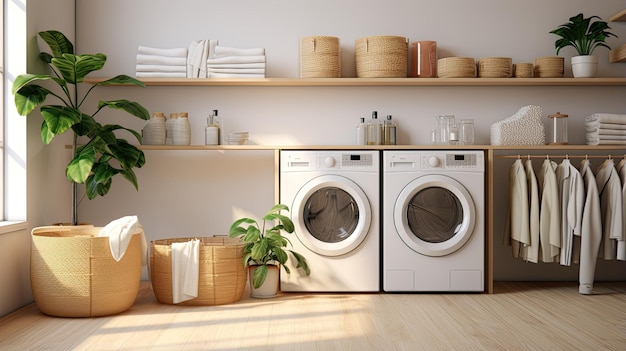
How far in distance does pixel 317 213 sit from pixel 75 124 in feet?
5.12

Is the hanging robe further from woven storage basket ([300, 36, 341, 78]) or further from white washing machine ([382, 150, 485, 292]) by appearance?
woven storage basket ([300, 36, 341, 78])

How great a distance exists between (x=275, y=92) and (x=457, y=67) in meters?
1.26

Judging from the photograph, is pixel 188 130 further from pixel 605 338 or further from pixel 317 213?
pixel 605 338

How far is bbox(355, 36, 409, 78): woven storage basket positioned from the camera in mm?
4715

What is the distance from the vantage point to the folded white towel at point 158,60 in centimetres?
472

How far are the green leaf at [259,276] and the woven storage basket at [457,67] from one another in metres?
1.77

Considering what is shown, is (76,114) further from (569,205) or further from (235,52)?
(569,205)

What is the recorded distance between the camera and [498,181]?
5.06 metres

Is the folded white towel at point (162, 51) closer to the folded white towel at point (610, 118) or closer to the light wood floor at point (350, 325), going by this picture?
the light wood floor at point (350, 325)

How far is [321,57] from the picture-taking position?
4.72 meters

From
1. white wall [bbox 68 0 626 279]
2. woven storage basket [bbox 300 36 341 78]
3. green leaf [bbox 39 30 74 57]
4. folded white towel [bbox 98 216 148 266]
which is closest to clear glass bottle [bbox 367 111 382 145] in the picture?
white wall [bbox 68 0 626 279]

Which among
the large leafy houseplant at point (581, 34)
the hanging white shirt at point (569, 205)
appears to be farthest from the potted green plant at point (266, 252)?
the large leafy houseplant at point (581, 34)

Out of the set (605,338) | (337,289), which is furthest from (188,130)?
(605,338)

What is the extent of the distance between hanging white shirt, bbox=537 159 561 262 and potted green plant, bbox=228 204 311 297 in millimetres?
1502
